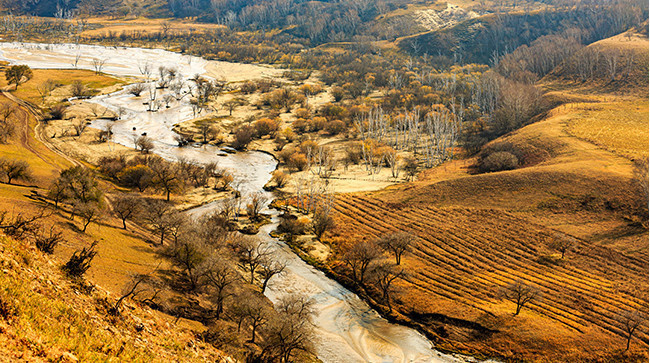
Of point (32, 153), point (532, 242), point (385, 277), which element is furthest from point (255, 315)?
point (32, 153)

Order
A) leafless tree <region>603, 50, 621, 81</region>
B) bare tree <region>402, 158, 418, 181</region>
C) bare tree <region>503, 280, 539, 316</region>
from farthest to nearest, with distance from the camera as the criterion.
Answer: leafless tree <region>603, 50, 621, 81</region> → bare tree <region>402, 158, 418, 181</region> → bare tree <region>503, 280, 539, 316</region>

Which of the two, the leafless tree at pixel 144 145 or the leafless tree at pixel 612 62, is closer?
the leafless tree at pixel 144 145

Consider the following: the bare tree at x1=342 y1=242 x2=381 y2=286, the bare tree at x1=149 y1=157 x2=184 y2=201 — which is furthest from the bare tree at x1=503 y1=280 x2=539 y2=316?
the bare tree at x1=149 y1=157 x2=184 y2=201

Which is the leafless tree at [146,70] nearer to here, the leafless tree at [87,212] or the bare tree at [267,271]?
the leafless tree at [87,212]

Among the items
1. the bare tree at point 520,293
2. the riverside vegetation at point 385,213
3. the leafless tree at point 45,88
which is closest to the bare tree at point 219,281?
the riverside vegetation at point 385,213

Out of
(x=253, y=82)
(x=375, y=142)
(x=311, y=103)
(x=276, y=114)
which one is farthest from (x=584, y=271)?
(x=253, y=82)

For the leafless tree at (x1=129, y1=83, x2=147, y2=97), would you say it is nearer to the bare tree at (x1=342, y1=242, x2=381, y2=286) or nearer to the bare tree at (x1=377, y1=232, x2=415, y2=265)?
the bare tree at (x1=342, y1=242, x2=381, y2=286)
